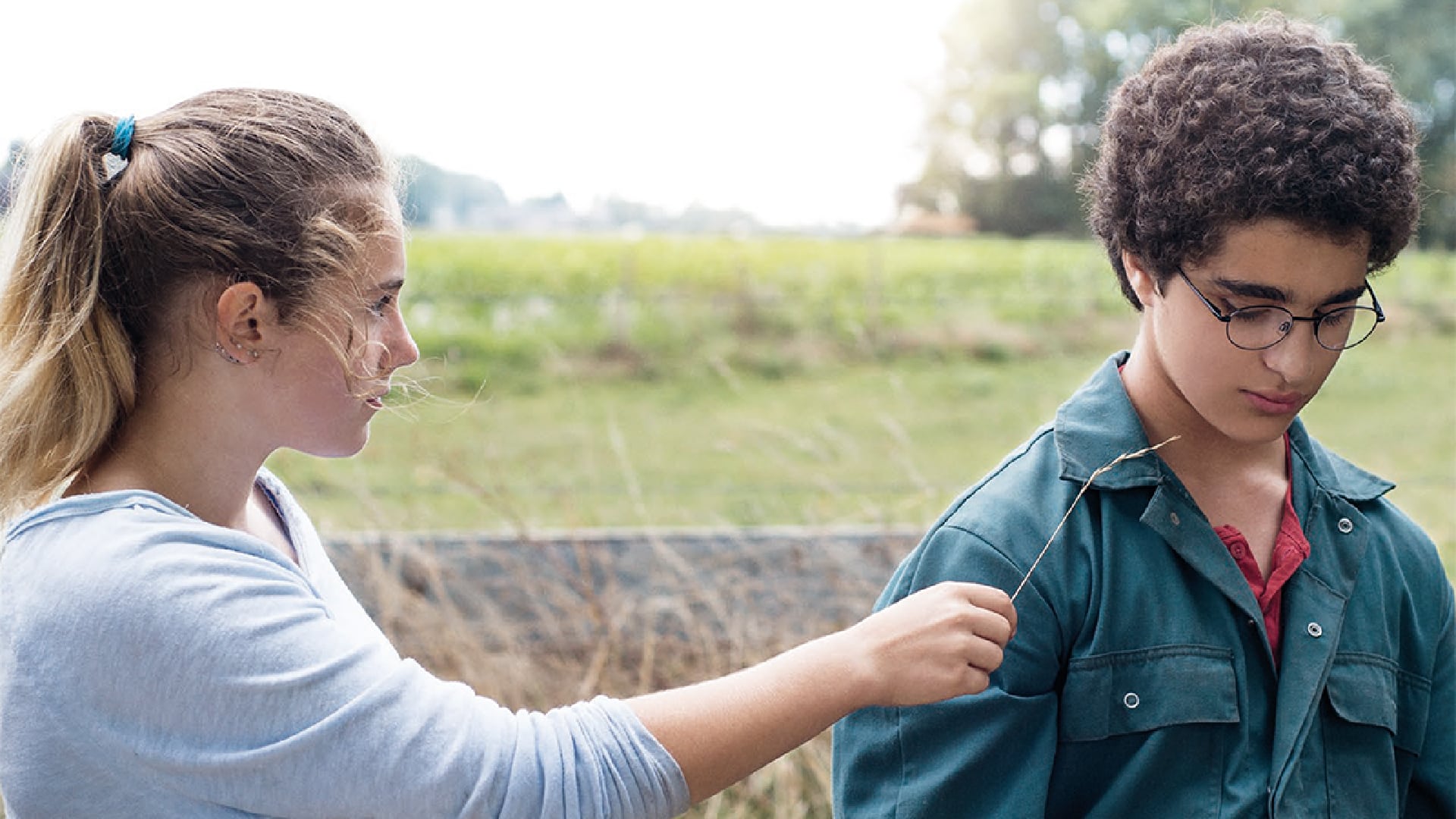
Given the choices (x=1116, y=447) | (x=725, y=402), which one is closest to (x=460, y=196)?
(x=1116, y=447)

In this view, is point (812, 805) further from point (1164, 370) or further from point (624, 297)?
point (624, 297)

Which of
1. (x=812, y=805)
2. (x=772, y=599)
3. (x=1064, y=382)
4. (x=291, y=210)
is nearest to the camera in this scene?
(x=291, y=210)

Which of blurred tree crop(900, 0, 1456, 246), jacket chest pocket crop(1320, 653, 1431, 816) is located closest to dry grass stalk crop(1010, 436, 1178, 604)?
jacket chest pocket crop(1320, 653, 1431, 816)

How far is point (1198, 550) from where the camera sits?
170cm

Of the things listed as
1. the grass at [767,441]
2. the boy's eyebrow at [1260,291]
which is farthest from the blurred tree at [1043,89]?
the boy's eyebrow at [1260,291]

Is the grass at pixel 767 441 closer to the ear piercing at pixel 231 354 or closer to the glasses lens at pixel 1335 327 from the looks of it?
the glasses lens at pixel 1335 327

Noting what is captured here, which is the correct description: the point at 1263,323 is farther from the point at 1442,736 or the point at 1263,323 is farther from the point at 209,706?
the point at 209,706

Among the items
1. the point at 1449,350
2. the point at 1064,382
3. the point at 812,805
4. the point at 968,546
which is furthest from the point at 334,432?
the point at 1449,350

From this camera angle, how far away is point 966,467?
7.80 metres

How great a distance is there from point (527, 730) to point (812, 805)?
1993 millimetres

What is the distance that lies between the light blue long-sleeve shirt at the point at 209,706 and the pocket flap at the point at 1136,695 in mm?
561

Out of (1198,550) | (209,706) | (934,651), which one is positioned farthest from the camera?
(1198,550)

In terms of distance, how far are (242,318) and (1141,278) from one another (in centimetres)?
111

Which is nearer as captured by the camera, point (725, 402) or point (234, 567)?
point (234, 567)
